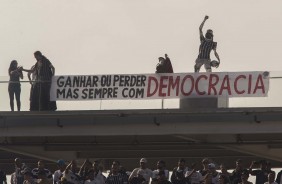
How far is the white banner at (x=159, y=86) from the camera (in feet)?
168

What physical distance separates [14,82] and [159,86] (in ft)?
15.4

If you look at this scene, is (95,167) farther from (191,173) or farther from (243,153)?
(243,153)

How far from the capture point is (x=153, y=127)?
5134 centimetres

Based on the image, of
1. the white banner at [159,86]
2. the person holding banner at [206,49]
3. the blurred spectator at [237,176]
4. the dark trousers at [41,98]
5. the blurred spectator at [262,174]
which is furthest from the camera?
the dark trousers at [41,98]

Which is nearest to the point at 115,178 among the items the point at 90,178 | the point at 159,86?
the point at 90,178

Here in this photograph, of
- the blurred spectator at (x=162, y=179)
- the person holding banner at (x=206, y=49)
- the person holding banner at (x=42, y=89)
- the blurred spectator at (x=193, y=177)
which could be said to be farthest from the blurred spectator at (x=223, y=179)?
the person holding banner at (x=42, y=89)

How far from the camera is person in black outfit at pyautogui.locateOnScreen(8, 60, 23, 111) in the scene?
52500 mm

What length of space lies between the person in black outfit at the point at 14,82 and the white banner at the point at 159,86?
110 cm

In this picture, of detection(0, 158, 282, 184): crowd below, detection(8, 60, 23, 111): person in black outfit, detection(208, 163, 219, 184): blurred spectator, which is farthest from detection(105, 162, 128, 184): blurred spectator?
detection(8, 60, 23, 111): person in black outfit

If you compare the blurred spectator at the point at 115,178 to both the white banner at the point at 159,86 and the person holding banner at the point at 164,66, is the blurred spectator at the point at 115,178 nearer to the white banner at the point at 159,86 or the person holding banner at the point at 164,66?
the white banner at the point at 159,86

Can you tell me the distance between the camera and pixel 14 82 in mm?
52906

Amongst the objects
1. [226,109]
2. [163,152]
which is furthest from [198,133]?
[163,152]

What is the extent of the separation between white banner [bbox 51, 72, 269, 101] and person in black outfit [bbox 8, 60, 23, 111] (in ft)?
3.59

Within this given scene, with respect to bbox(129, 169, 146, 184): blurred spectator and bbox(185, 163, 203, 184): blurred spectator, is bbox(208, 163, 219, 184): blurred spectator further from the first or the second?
bbox(129, 169, 146, 184): blurred spectator
